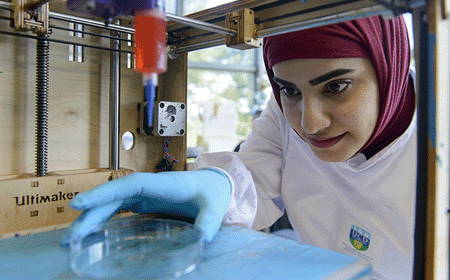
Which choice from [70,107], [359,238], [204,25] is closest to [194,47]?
[204,25]

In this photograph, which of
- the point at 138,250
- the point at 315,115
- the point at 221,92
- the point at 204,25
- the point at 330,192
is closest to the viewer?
the point at 138,250

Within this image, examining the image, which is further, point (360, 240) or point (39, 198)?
point (360, 240)

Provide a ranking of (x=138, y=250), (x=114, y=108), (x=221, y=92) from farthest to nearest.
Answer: (x=221, y=92)
(x=114, y=108)
(x=138, y=250)

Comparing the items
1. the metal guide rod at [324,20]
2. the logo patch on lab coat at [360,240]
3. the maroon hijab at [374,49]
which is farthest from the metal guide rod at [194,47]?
the logo patch on lab coat at [360,240]

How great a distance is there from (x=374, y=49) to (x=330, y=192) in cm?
43

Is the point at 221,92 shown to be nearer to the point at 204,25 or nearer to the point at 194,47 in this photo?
the point at 194,47

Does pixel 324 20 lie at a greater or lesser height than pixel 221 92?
lesser

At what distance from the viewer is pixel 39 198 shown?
692mm

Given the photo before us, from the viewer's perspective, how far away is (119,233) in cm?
60

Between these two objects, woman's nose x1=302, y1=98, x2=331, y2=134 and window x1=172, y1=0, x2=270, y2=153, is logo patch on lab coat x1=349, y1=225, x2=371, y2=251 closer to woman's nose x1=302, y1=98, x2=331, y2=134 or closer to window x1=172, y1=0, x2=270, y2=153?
woman's nose x1=302, y1=98, x2=331, y2=134

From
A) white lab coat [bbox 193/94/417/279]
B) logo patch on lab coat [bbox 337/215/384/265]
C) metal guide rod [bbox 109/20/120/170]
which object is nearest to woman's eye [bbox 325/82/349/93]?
white lab coat [bbox 193/94/417/279]

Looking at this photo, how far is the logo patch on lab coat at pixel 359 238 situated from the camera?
0.86 metres

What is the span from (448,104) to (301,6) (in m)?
0.31

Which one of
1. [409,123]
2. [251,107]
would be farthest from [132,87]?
[251,107]
